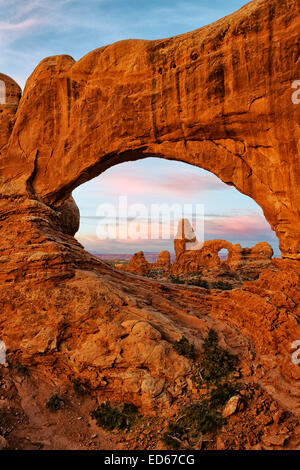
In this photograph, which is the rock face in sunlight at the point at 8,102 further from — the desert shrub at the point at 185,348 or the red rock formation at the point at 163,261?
the red rock formation at the point at 163,261

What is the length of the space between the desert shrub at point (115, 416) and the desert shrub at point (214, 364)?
7.08ft

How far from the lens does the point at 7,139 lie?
15.3m

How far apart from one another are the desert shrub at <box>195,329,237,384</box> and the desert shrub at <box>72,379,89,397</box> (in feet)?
11.5

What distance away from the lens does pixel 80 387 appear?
30.1ft

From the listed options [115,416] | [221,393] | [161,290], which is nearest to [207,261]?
[161,290]

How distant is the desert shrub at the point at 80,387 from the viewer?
360 inches

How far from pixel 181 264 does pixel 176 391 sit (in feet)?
137

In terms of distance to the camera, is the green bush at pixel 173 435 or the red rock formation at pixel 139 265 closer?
the green bush at pixel 173 435

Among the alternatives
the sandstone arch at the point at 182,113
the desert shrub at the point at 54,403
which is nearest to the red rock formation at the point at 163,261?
the sandstone arch at the point at 182,113

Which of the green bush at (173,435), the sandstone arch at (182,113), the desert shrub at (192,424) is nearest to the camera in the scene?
the green bush at (173,435)

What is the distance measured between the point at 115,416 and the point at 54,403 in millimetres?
1935

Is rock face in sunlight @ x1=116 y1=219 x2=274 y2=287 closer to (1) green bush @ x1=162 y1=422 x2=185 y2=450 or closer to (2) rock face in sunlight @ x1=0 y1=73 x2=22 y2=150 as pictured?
(2) rock face in sunlight @ x1=0 y1=73 x2=22 y2=150

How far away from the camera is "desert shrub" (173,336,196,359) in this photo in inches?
365

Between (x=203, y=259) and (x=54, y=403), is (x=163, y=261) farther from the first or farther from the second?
(x=54, y=403)
